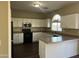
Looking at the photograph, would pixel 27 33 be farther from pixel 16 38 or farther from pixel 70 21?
pixel 70 21

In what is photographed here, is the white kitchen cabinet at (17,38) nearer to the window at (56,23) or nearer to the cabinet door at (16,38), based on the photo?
the cabinet door at (16,38)

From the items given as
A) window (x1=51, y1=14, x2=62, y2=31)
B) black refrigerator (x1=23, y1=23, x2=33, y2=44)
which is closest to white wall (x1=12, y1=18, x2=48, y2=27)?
black refrigerator (x1=23, y1=23, x2=33, y2=44)

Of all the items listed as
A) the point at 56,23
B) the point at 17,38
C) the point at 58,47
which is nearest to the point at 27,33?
the point at 17,38

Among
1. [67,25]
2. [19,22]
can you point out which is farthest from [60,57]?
[19,22]

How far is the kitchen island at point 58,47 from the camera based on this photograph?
418 centimetres

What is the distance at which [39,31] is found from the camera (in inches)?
391

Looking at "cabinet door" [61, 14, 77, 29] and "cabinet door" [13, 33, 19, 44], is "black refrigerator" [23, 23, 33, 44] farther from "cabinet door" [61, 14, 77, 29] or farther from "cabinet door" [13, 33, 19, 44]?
"cabinet door" [61, 14, 77, 29]

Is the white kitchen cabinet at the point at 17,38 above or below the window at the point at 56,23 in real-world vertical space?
below

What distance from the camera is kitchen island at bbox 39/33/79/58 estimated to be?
4.18 m

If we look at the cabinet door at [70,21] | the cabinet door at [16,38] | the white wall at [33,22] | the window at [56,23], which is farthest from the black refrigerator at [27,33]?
the cabinet door at [70,21]

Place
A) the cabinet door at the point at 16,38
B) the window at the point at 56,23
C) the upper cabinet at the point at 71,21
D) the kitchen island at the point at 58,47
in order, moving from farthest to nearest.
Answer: the cabinet door at the point at 16,38, the window at the point at 56,23, the upper cabinet at the point at 71,21, the kitchen island at the point at 58,47
